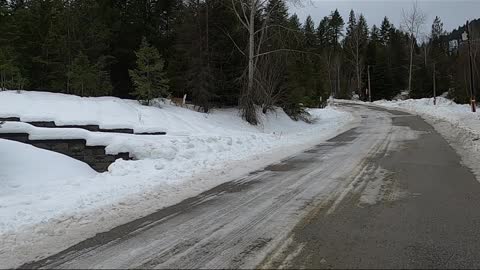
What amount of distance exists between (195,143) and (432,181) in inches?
271

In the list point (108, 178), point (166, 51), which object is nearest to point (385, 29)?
point (166, 51)

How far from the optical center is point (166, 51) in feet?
117

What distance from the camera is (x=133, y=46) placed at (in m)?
38.2

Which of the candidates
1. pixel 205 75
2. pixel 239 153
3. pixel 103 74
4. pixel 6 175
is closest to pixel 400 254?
pixel 6 175

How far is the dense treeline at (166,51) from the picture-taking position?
26.1m

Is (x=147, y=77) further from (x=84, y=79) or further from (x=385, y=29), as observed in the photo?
(x=385, y=29)

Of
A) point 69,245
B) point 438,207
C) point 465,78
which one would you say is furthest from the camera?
point 465,78

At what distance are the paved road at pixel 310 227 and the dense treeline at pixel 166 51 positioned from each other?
16166mm

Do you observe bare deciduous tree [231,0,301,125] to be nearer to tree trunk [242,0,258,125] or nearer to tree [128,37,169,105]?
tree trunk [242,0,258,125]

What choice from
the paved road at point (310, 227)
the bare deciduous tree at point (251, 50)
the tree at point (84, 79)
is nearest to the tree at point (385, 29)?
the bare deciduous tree at point (251, 50)

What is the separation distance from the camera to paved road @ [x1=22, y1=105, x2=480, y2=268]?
16.2ft

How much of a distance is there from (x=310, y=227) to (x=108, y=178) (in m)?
5.14

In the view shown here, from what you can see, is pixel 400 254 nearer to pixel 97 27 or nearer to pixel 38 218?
pixel 38 218

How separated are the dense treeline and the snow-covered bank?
6101 millimetres
